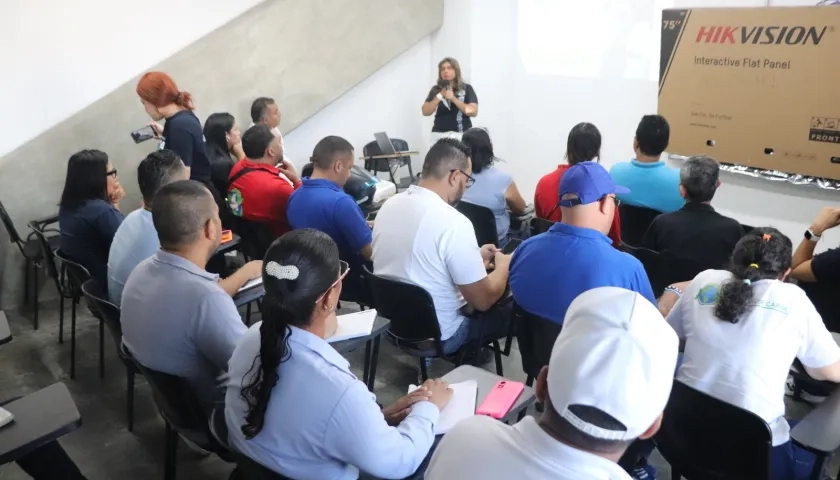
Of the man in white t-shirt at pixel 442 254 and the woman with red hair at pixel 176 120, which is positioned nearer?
the man in white t-shirt at pixel 442 254

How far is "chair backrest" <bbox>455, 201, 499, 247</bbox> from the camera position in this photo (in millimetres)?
3578

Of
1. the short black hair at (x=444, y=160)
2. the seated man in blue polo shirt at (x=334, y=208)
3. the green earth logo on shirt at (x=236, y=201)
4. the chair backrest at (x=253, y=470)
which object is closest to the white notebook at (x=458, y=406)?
the chair backrest at (x=253, y=470)

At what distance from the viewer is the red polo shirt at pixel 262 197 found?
11.3 feet

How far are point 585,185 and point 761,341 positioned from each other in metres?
0.79

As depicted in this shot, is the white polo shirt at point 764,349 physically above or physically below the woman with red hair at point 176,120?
below

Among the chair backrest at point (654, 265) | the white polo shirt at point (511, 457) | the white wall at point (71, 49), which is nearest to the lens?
the white polo shirt at point (511, 457)

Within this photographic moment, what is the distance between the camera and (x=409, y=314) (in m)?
2.62

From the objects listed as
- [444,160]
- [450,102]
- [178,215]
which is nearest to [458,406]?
[178,215]

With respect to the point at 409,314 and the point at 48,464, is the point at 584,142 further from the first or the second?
the point at 48,464

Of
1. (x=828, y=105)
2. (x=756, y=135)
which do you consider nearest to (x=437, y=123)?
(x=756, y=135)

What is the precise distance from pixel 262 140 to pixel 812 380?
110 inches

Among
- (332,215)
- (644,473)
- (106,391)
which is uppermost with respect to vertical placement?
(332,215)

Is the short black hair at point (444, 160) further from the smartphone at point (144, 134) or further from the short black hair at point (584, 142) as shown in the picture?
the smartphone at point (144, 134)

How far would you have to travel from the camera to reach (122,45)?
15.8ft
